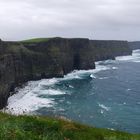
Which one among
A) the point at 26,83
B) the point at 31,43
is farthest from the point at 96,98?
the point at 31,43

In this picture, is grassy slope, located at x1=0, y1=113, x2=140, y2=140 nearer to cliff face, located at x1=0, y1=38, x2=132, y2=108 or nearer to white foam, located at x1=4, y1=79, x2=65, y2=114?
white foam, located at x1=4, y1=79, x2=65, y2=114

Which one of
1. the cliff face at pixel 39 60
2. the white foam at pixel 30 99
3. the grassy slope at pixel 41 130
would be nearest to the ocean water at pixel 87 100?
the white foam at pixel 30 99

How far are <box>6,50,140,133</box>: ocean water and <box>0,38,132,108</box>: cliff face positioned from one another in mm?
3859

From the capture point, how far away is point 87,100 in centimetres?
8331

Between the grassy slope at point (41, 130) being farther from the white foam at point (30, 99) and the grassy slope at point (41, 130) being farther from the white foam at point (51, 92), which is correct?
the white foam at point (51, 92)

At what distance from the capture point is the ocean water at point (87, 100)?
6262 centimetres

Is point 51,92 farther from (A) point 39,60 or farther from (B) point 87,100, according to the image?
(A) point 39,60

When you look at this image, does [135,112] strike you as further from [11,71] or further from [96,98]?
[11,71]

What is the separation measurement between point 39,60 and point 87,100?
48.3 meters

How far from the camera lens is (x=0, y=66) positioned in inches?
3435

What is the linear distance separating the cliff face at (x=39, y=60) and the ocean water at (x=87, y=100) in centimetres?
386

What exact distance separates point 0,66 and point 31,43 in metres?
48.6

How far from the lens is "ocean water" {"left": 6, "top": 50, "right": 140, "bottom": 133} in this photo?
2466 inches

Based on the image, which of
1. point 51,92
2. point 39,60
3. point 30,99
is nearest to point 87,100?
point 30,99
